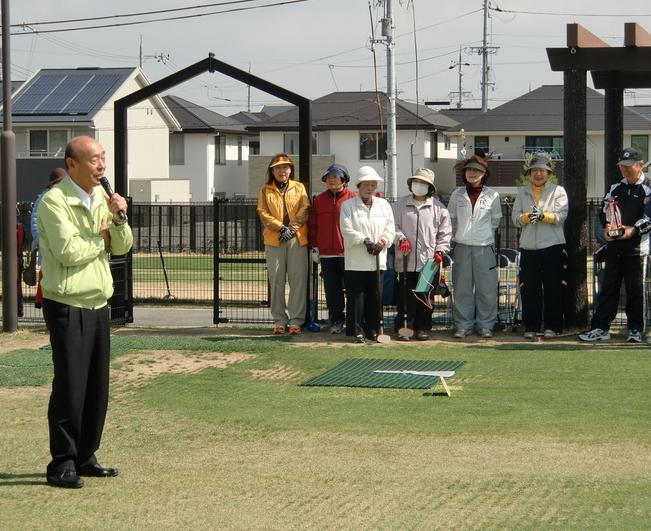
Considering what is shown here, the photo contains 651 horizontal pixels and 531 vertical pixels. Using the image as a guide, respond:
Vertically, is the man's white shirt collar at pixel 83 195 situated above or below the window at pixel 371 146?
below

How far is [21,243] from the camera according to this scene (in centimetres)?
1614

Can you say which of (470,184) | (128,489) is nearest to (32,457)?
(128,489)

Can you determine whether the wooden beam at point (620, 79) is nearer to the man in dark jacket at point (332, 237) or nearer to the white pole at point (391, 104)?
the man in dark jacket at point (332, 237)

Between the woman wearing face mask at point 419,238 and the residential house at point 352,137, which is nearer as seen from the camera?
the woman wearing face mask at point 419,238

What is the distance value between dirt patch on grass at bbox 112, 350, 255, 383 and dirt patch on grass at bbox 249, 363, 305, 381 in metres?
0.51

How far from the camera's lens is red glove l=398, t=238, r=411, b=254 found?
13453 mm

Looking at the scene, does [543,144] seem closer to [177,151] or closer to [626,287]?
[177,151]

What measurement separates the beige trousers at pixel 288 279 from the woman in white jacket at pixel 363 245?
937mm

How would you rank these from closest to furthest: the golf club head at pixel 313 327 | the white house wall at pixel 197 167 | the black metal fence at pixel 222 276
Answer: the golf club head at pixel 313 327
the black metal fence at pixel 222 276
the white house wall at pixel 197 167

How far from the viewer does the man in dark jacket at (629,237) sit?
12797 millimetres

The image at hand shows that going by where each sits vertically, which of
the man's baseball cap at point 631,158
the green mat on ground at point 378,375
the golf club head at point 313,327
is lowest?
the green mat on ground at point 378,375

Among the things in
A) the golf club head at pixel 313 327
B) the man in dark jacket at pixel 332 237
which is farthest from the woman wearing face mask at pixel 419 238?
the golf club head at pixel 313 327

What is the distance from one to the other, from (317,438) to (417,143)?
55.5 m

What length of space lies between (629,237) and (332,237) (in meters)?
3.26
